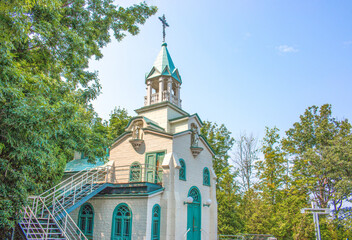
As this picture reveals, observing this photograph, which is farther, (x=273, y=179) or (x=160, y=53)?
(x=273, y=179)

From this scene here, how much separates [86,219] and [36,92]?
10.6 meters

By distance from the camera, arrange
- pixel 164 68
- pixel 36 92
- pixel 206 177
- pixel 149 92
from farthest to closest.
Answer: pixel 149 92 → pixel 164 68 → pixel 206 177 → pixel 36 92

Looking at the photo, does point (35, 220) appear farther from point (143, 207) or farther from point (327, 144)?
point (327, 144)

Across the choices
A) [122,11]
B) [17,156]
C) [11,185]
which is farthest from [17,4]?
[122,11]

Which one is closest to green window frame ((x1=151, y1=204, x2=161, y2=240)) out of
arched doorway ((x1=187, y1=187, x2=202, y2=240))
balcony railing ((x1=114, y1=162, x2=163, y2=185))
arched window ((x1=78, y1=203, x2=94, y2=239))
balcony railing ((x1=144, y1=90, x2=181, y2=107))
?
balcony railing ((x1=114, y1=162, x2=163, y2=185))

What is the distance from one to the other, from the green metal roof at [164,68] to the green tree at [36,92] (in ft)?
26.1

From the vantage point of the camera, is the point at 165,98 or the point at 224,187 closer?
the point at 165,98

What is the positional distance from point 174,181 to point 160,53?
11247mm

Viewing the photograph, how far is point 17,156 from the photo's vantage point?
720 cm

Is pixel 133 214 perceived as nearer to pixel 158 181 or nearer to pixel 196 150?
pixel 158 181

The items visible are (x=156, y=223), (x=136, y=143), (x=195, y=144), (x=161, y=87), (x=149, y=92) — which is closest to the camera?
(x=156, y=223)

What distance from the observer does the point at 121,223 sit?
14.2m

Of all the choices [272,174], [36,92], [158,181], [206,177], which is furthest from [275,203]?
[36,92]

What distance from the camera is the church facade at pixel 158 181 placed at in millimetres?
14039
